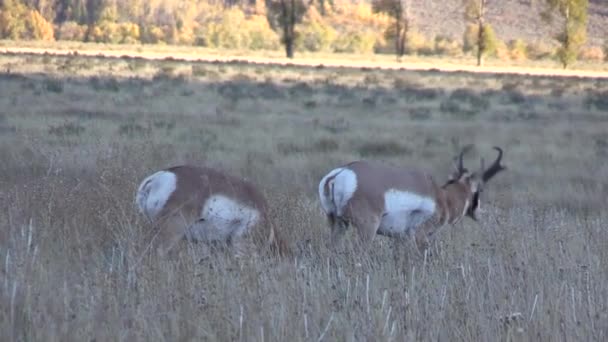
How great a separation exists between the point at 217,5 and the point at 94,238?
4753 inches

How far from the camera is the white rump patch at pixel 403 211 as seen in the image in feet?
30.5

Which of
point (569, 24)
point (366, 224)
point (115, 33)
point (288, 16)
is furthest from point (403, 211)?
point (115, 33)

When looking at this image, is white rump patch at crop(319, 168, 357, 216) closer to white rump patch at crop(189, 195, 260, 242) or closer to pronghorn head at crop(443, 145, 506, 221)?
white rump patch at crop(189, 195, 260, 242)

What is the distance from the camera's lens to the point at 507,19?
12194 cm

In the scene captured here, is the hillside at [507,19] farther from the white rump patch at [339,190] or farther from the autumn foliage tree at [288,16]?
the white rump patch at [339,190]

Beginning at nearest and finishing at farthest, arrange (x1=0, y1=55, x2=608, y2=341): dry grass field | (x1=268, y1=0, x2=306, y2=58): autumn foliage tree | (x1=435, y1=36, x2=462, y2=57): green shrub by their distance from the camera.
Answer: (x1=0, y1=55, x2=608, y2=341): dry grass field < (x1=268, y1=0, x2=306, y2=58): autumn foliage tree < (x1=435, y1=36, x2=462, y2=57): green shrub

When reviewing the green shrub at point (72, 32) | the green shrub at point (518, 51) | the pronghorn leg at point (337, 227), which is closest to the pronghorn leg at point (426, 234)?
the pronghorn leg at point (337, 227)

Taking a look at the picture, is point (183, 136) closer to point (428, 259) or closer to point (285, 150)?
point (285, 150)

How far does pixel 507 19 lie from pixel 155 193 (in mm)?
116946

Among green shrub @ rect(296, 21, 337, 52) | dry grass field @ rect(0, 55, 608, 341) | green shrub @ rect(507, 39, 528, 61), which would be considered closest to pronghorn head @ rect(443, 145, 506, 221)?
dry grass field @ rect(0, 55, 608, 341)

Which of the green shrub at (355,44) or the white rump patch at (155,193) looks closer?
the white rump patch at (155,193)

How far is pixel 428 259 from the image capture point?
8531mm

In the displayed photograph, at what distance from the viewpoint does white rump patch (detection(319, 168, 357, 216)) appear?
358 inches

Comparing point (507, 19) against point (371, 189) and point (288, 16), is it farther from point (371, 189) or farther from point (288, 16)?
point (371, 189)
